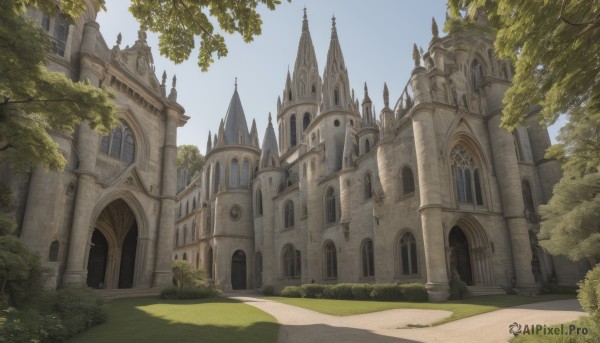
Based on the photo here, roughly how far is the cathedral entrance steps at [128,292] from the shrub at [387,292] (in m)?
14.2

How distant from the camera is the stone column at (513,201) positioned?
2327cm

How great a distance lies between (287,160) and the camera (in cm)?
4944

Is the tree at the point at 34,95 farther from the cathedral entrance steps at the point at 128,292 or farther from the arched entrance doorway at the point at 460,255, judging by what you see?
the arched entrance doorway at the point at 460,255

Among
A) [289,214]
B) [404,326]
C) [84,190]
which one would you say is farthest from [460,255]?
[84,190]

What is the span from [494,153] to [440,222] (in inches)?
314

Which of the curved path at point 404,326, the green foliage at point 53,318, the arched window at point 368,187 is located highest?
the arched window at point 368,187

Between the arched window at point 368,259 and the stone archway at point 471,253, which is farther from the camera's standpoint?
the arched window at point 368,259

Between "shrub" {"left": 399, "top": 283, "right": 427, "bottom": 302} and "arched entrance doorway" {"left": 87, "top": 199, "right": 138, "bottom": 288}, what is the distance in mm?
20745

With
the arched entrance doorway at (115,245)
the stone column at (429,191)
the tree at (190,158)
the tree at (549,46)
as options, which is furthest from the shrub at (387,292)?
the tree at (190,158)

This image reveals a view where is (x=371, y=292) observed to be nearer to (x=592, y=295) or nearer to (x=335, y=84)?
(x=592, y=295)

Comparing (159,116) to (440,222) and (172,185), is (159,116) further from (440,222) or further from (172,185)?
(440,222)

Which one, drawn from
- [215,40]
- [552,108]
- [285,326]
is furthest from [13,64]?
[552,108]

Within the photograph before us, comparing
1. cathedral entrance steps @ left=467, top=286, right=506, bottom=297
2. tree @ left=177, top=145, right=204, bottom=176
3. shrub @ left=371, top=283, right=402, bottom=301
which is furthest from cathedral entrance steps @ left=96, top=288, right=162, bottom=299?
tree @ left=177, top=145, right=204, bottom=176

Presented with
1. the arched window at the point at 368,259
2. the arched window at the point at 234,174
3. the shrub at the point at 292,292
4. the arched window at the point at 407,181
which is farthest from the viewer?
the arched window at the point at 234,174
